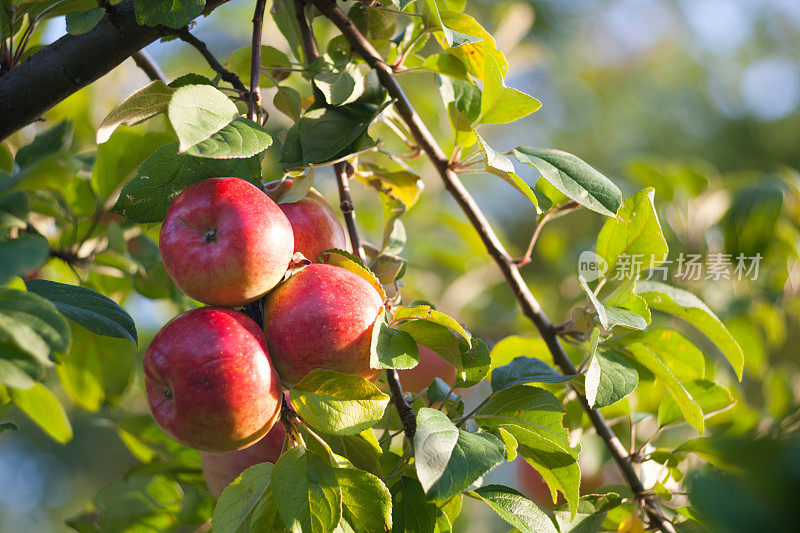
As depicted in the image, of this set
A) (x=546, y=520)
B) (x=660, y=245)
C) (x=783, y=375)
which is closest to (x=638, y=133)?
(x=783, y=375)

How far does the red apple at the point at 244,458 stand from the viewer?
1.95ft

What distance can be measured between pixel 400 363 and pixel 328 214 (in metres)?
0.19

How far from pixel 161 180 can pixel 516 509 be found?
377 millimetres

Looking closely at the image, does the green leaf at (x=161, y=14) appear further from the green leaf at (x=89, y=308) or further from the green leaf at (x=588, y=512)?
the green leaf at (x=588, y=512)

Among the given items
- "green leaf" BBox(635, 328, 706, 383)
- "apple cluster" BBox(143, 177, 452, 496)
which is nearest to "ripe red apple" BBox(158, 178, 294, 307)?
"apple cluster" BBox(143, 177, 452, 496)

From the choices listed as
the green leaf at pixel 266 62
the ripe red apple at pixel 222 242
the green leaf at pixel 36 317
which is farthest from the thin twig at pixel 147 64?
the green leaf at pixel 36 317

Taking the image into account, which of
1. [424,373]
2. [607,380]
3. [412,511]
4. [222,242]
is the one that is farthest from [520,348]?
[222,242]

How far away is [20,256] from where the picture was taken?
15.2 inches

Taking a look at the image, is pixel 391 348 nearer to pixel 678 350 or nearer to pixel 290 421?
pixel 290 421

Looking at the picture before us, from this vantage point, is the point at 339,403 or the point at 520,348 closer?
the point at 339,403

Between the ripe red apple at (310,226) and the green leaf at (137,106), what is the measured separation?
0.40 feet

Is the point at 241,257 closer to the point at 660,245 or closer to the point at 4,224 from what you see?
the point at 4,224

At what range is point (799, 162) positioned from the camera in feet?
11.4

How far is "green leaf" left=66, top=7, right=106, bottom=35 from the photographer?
1.68ft
